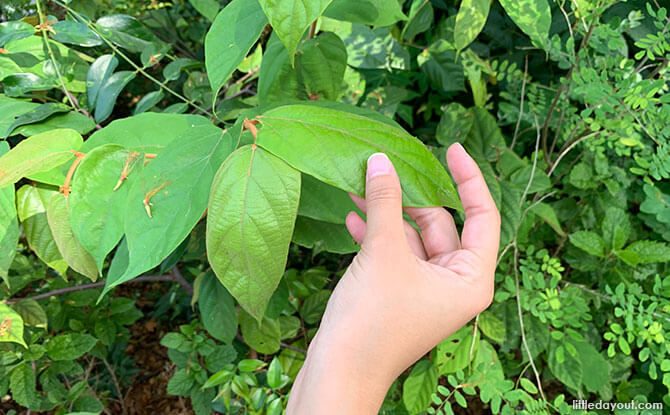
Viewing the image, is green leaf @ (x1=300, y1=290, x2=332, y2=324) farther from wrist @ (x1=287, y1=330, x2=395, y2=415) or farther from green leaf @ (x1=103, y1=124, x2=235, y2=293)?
green leaf @ (x1=103, y1=124, x2=235, y2=293)

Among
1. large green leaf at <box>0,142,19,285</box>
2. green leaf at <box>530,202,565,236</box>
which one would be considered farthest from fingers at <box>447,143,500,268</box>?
large green leaf at <box>0,142,19,285</box>

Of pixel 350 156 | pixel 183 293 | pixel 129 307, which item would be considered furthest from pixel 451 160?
pixel 183 293

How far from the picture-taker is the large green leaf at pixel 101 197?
0.52 m

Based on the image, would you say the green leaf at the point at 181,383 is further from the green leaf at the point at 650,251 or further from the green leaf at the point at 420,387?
the green leaf at the point at 650,251

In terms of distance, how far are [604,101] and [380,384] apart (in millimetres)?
740

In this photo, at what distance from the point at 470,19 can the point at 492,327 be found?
0.69m

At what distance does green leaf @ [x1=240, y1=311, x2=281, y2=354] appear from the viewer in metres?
1.03

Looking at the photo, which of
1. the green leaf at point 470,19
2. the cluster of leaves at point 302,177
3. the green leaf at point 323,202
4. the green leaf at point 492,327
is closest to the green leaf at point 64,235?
the cluster of leaves at point 302,177

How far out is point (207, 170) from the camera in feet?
1.63

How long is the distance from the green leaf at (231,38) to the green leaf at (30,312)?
83cm

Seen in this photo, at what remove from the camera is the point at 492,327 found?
3.34 ft

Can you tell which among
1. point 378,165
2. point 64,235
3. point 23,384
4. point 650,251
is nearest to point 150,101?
point 64,235

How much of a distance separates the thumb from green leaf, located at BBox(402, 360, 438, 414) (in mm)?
624

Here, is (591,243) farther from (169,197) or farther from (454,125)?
(169,197)
